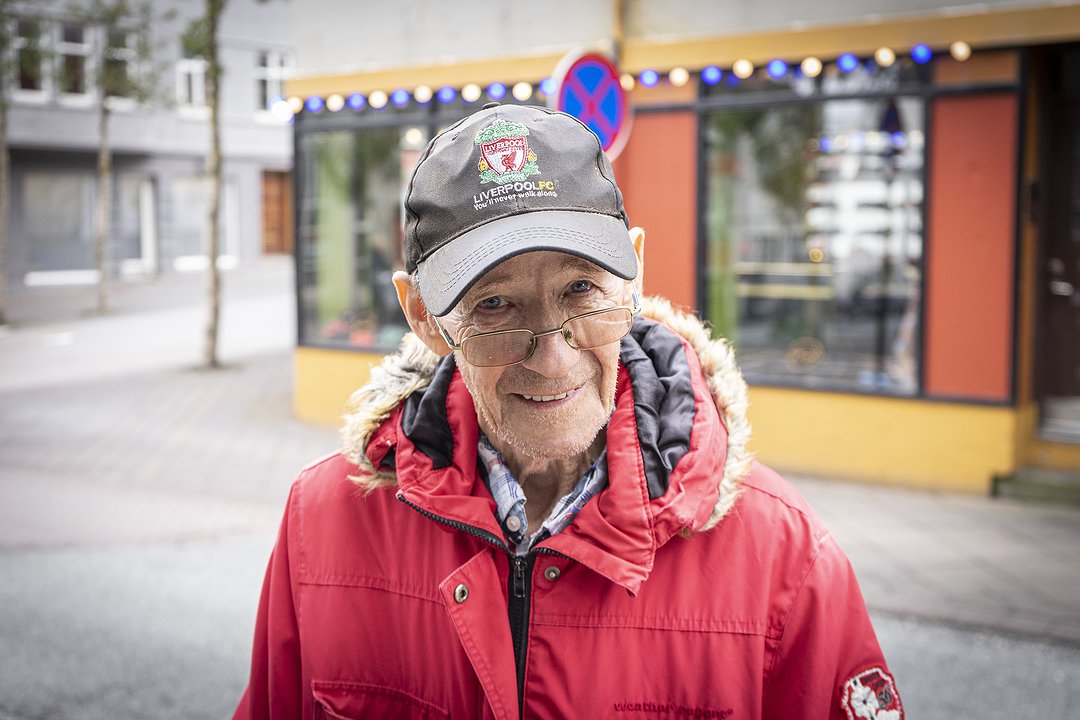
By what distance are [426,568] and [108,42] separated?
22725 millimetres

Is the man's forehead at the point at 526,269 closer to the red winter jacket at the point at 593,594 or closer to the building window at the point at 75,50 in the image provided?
the red winter jacket at the point at 593,594

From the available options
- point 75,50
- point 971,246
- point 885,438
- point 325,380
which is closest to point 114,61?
point 75,50

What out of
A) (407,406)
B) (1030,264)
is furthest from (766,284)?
(407,406)

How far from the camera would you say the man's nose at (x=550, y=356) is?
1.83m

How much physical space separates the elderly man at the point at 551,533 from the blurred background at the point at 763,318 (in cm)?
309

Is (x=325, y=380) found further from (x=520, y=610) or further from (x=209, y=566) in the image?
(x=520, y=610)

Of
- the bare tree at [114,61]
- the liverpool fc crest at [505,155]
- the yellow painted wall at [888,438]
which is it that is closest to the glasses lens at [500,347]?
the liverpool fc crest at [505,155]

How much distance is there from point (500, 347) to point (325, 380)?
933cm

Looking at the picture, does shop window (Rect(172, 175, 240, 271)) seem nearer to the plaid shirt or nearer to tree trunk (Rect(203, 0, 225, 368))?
tree trunk (Rect(203, 0, 225, 368))

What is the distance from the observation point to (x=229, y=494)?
27.0 ft

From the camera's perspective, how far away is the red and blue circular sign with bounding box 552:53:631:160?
18.4ft

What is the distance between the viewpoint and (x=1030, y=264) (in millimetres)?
8133

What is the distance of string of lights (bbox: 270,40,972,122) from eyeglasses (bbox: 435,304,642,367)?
5.00 m

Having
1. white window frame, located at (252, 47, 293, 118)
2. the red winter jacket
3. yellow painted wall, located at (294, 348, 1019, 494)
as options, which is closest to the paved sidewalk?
yellow painted wall, located at (294, 348, 1019, 494)
